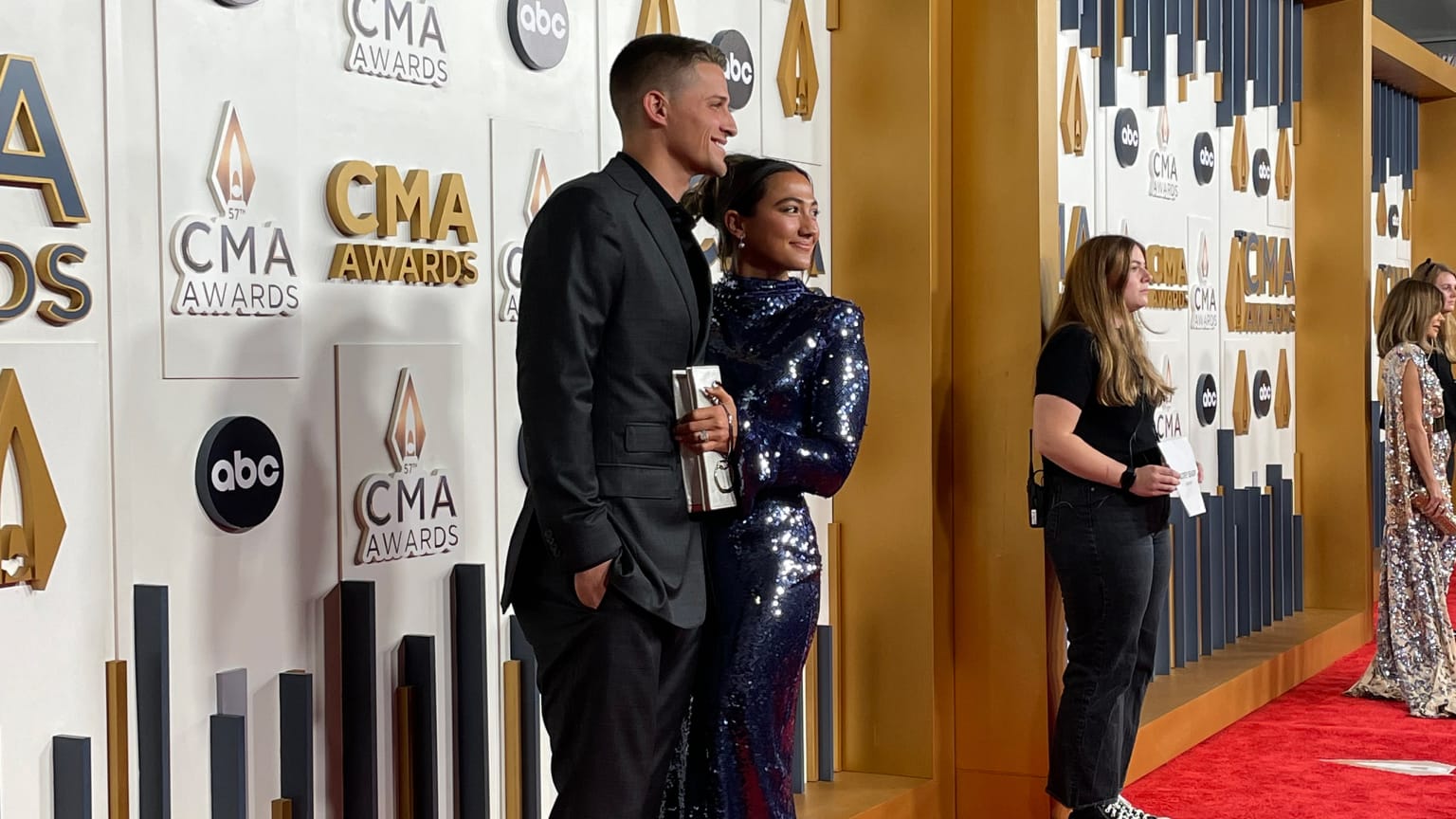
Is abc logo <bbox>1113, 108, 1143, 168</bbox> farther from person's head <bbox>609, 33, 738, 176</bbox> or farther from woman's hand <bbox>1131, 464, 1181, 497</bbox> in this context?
person's head <bbox>609, 33, 738, 176</bbox>

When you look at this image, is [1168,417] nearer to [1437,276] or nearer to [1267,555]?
[1437,276]

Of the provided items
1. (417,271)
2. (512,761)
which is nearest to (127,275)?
(417,271)

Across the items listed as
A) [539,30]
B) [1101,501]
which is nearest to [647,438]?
[539,30]

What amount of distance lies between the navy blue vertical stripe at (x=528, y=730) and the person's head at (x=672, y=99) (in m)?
1.16

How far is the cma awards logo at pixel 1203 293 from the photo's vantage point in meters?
5.98

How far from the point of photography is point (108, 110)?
2.37m

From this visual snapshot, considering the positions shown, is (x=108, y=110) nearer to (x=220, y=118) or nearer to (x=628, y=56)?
(x=220, y=118)

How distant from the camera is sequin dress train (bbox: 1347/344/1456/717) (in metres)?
5.52

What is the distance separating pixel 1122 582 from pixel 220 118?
231 cm

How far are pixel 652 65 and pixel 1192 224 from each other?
13.1 ft

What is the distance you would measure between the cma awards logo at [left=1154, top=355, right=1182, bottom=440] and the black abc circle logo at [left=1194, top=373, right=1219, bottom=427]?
0.26 m

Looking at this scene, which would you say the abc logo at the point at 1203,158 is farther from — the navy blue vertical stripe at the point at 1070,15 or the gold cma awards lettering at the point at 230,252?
the gold cma awards lettering at the point at 230,252

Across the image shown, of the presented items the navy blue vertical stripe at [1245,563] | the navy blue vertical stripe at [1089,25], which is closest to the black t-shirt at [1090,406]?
the navy blue vertical stripe at [1089,25]

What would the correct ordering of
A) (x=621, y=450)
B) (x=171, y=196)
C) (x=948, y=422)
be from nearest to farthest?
(x=621, y=450), (x=171, y=196), (x=948, y=422)
